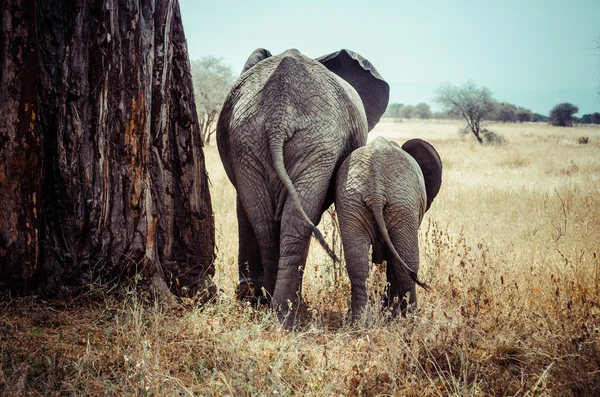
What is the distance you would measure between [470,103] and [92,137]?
32.0 metres

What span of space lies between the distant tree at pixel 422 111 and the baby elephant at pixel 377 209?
10185 cm

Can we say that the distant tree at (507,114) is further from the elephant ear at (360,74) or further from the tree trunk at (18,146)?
the tree trunk at (18,146)

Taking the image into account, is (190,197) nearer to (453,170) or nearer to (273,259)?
(273,259)

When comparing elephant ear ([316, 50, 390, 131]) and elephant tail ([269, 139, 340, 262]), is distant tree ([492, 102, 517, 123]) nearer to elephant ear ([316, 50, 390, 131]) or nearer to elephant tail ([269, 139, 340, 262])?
elephant ear ([316, 50, 390, 131])

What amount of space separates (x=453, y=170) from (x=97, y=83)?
12438 millimetres

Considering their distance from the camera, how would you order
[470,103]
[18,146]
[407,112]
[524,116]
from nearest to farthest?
[18,146]
[470,103]
[524,116]
[407,112]

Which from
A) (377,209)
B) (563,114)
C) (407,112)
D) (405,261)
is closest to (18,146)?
(377,209)

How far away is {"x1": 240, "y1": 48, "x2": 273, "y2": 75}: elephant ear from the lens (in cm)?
523

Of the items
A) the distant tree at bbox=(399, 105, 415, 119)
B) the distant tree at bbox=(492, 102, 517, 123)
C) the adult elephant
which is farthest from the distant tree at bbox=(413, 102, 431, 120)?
the adult elephant

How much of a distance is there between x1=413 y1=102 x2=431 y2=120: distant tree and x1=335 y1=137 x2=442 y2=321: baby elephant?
101850mm

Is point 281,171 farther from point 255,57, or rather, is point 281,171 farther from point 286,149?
point 255,57

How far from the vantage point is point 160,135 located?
4.36 m

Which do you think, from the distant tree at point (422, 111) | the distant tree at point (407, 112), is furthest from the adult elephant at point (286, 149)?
the distant tree at point (407, 112)

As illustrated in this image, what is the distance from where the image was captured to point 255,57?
529 cm
